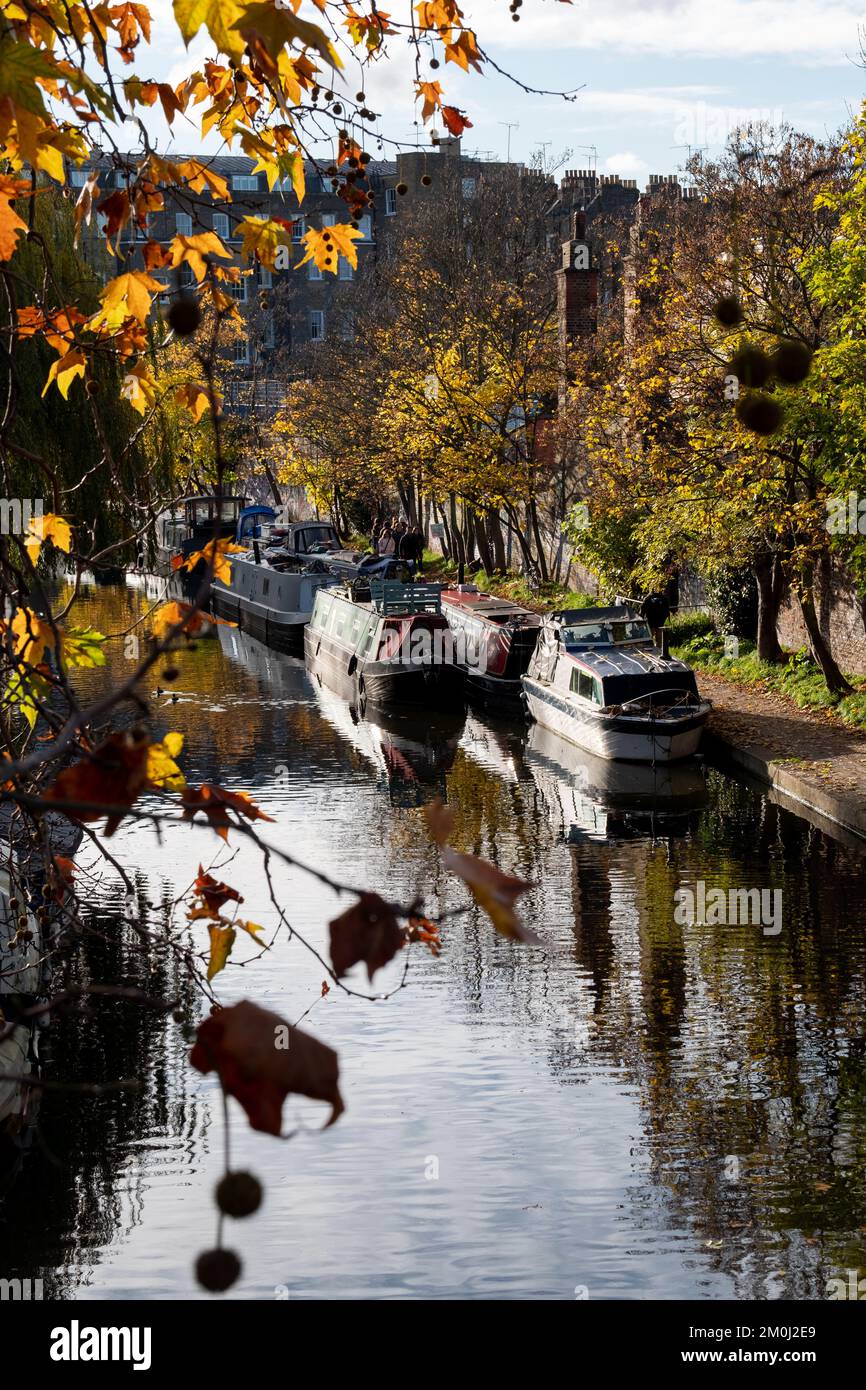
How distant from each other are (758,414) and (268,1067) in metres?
1.26

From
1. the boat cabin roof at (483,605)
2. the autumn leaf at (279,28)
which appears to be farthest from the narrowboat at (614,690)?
the autumn leaf at (279,28)

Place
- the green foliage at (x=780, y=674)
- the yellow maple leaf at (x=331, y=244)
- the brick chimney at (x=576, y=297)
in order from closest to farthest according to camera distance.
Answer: the yellow maple leaf at (x=331, y=244) < the green foliage at (x=780, y=674) < the brick chimney at (x=576, y=297)

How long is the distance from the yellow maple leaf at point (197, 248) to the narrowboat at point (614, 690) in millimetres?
19920

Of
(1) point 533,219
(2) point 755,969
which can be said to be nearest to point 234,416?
(1) point 533,219

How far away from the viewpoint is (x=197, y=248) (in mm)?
4969

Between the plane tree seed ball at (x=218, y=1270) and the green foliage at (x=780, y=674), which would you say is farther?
the green foliage at (x=780, y=674)

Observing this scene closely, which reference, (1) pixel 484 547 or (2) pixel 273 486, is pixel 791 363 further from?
(2) pixel 273 486

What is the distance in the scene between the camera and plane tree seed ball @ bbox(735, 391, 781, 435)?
238 centimetres

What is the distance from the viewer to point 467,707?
110 ft

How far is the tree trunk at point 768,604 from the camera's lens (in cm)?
2841

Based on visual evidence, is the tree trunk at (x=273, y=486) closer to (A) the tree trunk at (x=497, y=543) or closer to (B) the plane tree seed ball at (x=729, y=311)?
(A) the tree trunk at (x=497, y=543)

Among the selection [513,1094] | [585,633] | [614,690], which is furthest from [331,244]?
[585,633]
